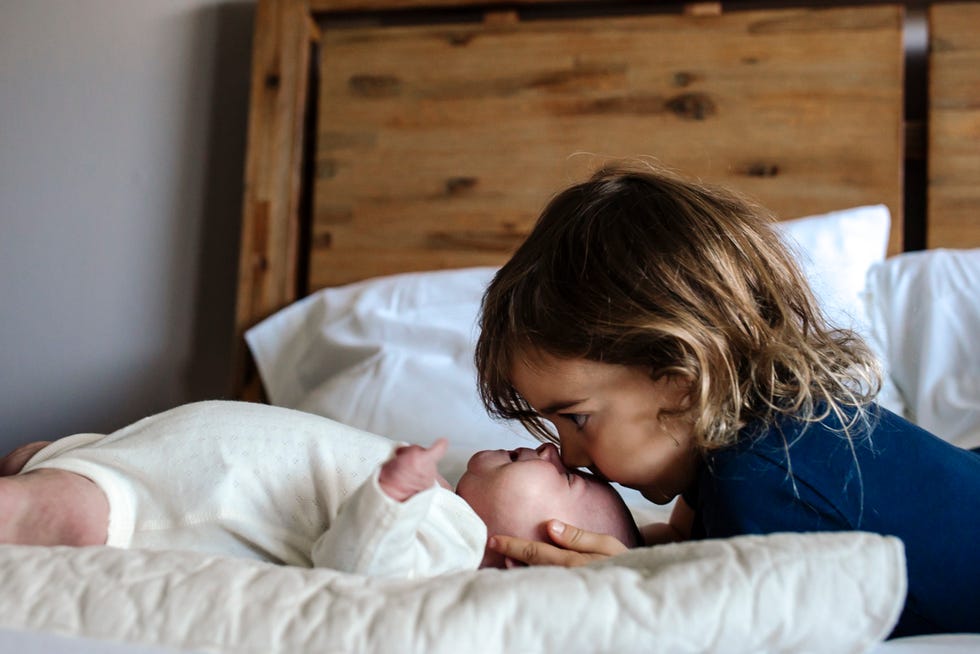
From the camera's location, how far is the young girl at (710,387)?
0.79 meters

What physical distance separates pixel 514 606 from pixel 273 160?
1.61 meters

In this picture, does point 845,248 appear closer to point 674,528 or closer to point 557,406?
point 674,528

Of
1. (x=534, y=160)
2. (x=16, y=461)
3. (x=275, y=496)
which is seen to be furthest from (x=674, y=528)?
(x=534, y=160)

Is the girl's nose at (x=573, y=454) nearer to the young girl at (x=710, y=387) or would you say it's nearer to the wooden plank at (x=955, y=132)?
the young girl at (x=710, y=387)

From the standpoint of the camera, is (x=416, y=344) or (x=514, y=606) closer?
(x=514, y=606)

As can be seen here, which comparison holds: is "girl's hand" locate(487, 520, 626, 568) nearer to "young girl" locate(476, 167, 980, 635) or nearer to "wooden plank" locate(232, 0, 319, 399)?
"young girl" locate(476, 167, 980, 635)

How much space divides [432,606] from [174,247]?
1783 mm

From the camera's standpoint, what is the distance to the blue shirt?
0.78 meters

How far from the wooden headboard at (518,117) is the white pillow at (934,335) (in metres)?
0.22

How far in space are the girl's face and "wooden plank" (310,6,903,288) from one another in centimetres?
96

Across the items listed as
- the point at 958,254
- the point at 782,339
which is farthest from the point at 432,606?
the point at 958,254

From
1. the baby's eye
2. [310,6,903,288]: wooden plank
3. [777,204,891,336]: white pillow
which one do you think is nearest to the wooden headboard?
[310,6,903,288]: wooden plank

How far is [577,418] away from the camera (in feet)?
2.98

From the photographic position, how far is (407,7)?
1938 millimetres
